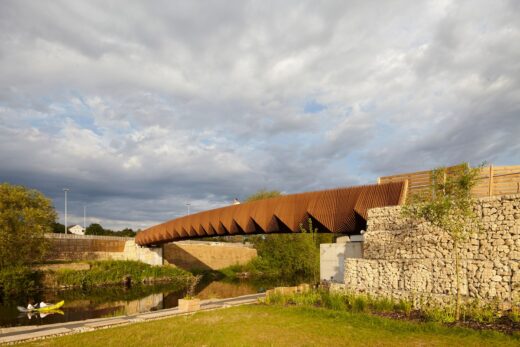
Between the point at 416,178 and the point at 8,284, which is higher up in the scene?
the point at 416,178

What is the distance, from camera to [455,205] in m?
12.1

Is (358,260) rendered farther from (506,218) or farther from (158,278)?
(158,278)

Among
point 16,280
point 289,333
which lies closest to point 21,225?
point 16,280

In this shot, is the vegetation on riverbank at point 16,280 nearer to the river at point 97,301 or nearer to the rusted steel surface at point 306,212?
the river at point 97,301

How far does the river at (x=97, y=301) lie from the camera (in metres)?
21.8

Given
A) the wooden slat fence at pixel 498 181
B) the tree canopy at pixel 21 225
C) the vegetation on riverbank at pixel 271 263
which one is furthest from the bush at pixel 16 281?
the wooden slat fence at pixel 498 181

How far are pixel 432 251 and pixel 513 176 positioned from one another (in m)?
3.64

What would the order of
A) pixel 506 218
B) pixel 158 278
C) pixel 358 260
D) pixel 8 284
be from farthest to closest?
pixel 158 278
pixel 8 284
pixel 358 260
pixel 506 218

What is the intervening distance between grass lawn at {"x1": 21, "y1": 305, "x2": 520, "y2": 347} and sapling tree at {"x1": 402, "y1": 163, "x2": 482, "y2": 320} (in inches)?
77.6

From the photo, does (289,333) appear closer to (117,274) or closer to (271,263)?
(117,274)

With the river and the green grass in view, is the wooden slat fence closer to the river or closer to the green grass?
the river

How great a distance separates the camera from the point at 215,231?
1202 inches

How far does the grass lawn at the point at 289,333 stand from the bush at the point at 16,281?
1056 inches

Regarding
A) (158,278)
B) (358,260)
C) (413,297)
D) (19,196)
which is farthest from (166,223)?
(413,297)
